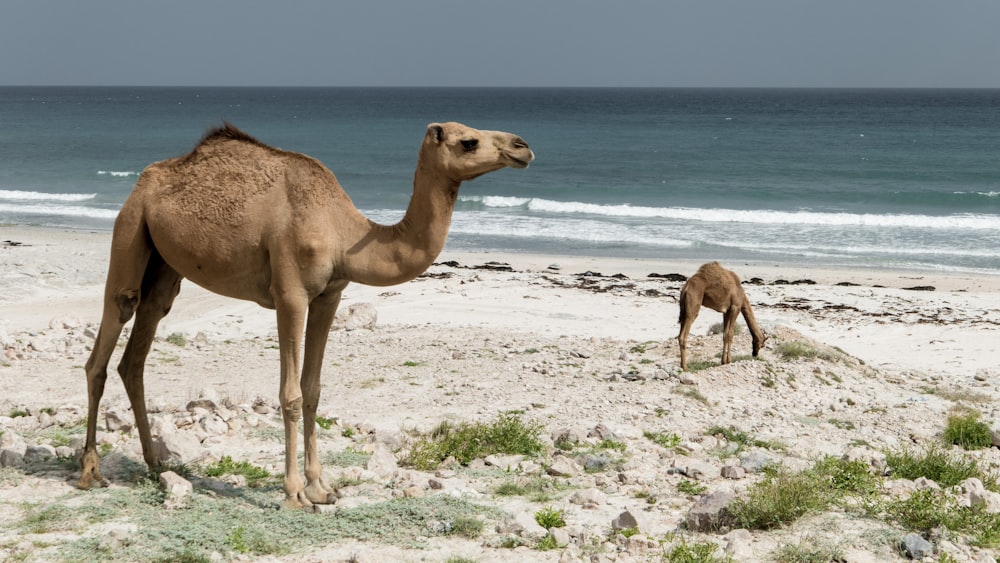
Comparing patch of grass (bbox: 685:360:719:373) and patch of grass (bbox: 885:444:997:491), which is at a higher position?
patch of grass (bbox: 885:444:997:491)

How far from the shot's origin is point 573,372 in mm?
12273

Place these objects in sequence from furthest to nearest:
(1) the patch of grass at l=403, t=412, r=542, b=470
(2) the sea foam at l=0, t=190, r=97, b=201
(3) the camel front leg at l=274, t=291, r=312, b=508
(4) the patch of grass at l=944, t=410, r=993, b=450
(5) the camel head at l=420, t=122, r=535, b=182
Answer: (2) the sea foam at l=0, t=190, r=97, b=201 < (4) the patch of grass at l=944, t=410, r=993, b=450 < (1) the patch of grass at l=403, t=412, r=542, b=470 < (3) the camel front leg at l=274, t=291, r=312, b=508 < (5) the camel head at l=420, t=122, r=535, b=182

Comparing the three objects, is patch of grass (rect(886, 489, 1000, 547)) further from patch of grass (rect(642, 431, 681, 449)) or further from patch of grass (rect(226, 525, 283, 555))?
patch of grass (rect(226, 525, 283, 555))

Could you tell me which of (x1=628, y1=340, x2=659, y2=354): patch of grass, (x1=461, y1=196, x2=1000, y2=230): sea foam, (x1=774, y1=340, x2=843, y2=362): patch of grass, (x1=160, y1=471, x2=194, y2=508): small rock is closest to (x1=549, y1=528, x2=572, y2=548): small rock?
(x1=160, y1=471, x2=194, y2=508): small rock

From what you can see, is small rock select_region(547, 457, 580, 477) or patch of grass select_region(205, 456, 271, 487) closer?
patch of grass select_region(205, 456, 271, 487)

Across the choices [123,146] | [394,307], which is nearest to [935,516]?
[394,307]

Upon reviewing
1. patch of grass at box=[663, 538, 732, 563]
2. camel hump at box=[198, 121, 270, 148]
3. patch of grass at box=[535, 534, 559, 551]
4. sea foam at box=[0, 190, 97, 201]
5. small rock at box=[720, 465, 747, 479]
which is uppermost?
camel hump at box=[198, 121, 270, 148]

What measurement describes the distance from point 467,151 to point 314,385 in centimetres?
204

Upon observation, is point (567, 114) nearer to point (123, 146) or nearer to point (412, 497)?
point (123, 146)

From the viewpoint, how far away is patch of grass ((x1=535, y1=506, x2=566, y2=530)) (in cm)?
640

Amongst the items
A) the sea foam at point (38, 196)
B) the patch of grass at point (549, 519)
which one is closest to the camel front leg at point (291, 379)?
the patch of grass at point (549, 519)

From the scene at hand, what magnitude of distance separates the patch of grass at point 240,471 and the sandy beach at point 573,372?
1.08 ft

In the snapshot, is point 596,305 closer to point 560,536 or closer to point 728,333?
point 728,333

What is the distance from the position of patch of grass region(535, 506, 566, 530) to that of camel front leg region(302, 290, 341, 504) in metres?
1.46
